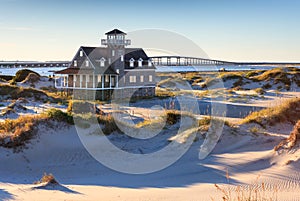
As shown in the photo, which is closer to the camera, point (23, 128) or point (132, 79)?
point (23, 128)

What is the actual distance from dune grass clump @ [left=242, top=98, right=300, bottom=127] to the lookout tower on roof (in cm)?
2490

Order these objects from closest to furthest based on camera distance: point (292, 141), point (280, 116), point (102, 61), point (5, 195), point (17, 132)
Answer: point (5, 195), point (292, 141), point (17, 132), point (280, 116), point (102, 61)

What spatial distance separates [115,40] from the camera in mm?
40000

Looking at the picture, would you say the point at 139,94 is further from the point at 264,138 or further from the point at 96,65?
the point at 264,138

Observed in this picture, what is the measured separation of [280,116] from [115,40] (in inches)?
1025

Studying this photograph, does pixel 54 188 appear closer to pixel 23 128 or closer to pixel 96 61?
pixel 23 128

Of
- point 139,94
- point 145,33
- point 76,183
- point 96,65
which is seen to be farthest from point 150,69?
point 76,183

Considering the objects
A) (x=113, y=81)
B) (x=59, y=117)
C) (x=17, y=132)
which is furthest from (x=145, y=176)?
(x=113, y=81)

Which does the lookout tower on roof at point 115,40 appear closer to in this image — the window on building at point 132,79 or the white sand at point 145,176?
the window on building at point 132,79

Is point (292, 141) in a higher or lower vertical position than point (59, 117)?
lower

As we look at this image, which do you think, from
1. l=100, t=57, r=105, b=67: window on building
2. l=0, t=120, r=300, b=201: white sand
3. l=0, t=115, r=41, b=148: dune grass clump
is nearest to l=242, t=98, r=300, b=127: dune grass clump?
l=0, t=120, r=300, b=201: white sand

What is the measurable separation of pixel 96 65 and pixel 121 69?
2.93 metres

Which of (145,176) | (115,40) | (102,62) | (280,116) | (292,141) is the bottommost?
(145,176)

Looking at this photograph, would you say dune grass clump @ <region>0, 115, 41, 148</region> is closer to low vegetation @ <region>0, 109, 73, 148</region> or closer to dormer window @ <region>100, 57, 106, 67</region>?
low vegetation @ <region>0, 109, 73, 148</region>
